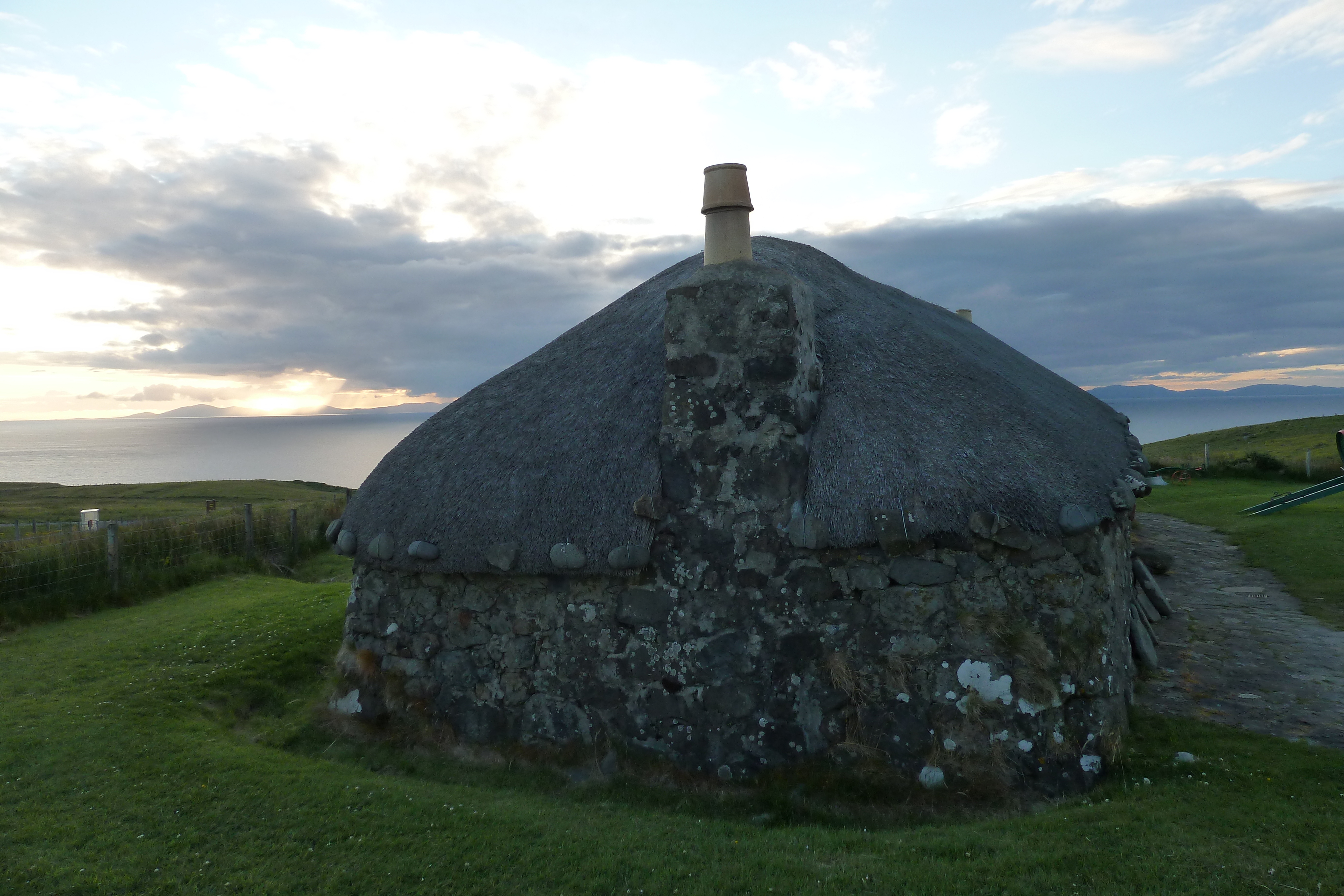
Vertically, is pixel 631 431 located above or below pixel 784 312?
below

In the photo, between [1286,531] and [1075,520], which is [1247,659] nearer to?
[1075,520]

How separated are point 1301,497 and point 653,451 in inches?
607

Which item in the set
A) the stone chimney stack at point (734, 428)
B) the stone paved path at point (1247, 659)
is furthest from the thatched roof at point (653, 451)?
the stone paved path at point (1247, 659)

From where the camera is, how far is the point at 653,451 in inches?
275

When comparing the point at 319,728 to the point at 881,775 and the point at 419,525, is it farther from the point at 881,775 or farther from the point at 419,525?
the point at 881,775

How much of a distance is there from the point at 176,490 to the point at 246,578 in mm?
48267

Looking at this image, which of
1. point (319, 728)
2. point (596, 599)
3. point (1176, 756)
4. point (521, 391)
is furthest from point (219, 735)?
point (1176, 756)

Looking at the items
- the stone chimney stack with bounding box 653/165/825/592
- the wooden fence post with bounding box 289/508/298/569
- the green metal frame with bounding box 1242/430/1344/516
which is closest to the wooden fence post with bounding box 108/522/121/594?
the wooden fence post with bounding box 289/508/298/569

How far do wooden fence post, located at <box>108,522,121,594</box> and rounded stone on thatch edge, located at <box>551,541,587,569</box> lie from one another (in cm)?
1025

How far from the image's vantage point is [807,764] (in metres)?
6.24

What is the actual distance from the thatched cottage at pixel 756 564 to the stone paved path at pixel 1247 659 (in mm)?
818

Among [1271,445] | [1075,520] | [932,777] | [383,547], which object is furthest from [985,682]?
[1271,445]

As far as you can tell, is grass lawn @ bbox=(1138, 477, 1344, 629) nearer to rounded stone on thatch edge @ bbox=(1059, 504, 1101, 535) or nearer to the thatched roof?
the thatched roof

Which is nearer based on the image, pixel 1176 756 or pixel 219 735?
pixel 1176 756
